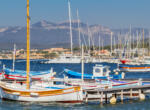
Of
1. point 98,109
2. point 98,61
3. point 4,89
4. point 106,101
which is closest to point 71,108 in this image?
point 98,109

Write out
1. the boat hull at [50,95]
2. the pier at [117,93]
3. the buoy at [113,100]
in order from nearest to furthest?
the boat hull at [50,95] < the pier at [117,93] < the buoy at [113,100]

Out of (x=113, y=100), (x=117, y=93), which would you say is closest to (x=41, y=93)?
(x=113, y=100)

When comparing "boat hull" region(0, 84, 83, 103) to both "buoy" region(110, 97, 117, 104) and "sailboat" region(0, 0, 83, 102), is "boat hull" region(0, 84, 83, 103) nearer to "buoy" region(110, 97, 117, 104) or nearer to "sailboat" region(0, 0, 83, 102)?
"sailboat" region(0, 0, 83, 102)

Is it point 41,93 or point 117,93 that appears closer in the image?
point 41,93

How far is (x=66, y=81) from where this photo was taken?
48.7m

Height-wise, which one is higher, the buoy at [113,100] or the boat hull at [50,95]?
the boat hull at [50,95]

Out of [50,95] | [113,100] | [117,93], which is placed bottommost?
[113,100]

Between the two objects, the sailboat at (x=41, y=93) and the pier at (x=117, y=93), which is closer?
the sailboat at (x=41, y=93)

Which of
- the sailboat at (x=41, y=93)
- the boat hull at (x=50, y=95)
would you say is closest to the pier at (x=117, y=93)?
the boat hull at (x=50, y=95)

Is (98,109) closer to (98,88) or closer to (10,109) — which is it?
(98,88)

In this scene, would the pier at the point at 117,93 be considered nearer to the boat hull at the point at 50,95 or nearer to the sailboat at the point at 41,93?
the boat hull at the point at 50,95

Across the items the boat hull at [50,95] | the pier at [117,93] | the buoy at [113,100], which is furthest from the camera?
the buoy at [113,100]

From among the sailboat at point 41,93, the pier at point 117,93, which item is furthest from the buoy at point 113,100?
the sailboat at point 41,93

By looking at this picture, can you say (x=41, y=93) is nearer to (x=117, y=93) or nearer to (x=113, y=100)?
(x=113, y=100)
